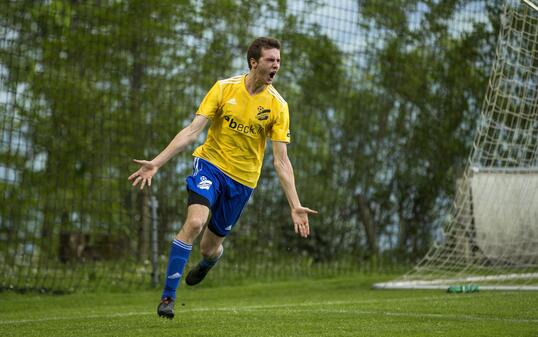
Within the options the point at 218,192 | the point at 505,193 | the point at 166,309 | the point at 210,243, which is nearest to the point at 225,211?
the point at 218,192

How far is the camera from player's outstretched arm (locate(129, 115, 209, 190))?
6.11 metres

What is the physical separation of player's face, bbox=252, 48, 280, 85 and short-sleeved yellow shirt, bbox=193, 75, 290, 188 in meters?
0.19

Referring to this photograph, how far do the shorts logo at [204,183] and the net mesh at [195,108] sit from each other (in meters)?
4.17

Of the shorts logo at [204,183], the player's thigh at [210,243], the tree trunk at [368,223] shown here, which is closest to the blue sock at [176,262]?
the shorts logo at [204,183]

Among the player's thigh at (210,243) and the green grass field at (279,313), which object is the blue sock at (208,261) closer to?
the player's thigh at (210,243)

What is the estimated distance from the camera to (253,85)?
23.4ft

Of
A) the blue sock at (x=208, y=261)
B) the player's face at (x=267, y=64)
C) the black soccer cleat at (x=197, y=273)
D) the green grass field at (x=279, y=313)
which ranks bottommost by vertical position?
the green grass field at (x=279, y=313)

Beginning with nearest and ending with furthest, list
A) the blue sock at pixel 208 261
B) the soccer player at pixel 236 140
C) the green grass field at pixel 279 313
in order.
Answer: the green grass field at pixel 279 313
the soccer player at pixel 236 140
the blue sock at pixel 208 261

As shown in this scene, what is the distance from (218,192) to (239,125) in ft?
1.83

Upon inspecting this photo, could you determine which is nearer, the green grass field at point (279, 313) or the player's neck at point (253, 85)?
the green grass field at point (279, 313)

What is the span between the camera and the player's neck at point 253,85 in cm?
712

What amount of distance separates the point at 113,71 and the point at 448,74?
585cm

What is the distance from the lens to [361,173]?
13.9 m

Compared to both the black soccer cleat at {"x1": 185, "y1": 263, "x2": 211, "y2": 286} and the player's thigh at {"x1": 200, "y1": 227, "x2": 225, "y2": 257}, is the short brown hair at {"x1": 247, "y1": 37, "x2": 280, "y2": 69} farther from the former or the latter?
the black soccer cleat at {"x1": 185, "y1": 263, "x2": 211, "y2": 286}
